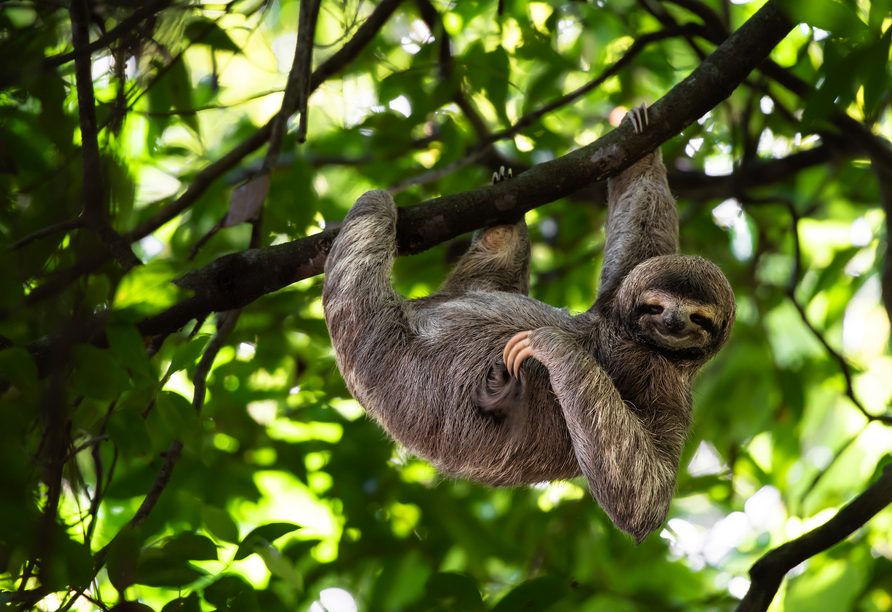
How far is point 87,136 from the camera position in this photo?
10.6 ft

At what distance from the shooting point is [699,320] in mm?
4676

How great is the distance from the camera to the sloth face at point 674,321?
4.59 m

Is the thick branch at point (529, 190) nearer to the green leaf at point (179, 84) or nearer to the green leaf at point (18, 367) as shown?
the green leaf at point (18, 367)

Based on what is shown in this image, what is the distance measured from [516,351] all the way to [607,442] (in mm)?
825

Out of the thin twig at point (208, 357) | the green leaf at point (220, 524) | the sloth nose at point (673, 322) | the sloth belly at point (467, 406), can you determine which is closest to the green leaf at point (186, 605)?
the green leaf at point (220, 524)

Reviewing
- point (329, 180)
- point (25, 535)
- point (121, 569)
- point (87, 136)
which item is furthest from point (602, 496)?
point (329, 180)

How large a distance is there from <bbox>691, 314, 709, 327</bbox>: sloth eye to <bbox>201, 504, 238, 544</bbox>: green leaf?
3.17 m

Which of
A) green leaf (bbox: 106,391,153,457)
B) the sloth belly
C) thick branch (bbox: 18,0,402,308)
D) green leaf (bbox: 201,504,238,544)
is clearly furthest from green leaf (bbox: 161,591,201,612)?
thick branch (bbox: 18,0,402,308)

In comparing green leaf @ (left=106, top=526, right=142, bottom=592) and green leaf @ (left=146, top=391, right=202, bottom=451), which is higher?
green leaf @ (left=146, top=391, right=202, bottom=451)

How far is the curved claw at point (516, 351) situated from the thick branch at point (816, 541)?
6.08 ft

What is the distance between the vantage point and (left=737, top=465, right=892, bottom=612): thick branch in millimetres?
4145

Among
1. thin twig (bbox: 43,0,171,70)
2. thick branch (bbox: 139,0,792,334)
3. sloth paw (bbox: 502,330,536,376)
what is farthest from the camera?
sloth paw (bbox: 502,330,536,376)

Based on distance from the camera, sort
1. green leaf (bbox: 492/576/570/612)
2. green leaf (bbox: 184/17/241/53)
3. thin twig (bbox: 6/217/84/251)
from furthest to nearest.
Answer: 1. green leaf (bbox: 184/17/241/53)
2. green leaf (bbox: 492/576/570/612)
3. thin twig (bbox: 6/217/84/251)

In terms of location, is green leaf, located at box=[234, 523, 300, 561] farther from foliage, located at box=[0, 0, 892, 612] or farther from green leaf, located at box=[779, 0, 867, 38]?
green leaf, located at box=[779, 0, 867, 38]
